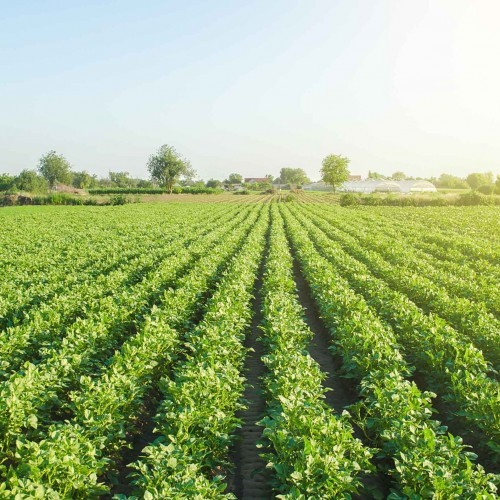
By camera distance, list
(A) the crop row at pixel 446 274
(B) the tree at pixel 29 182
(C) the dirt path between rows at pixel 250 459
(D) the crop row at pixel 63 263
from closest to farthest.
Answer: (C) the dirt path between rows at pixel 250 459 < (D) the crop row at pixel 63 263 < (A) the crop row at pixel 446 274 < (B) the tree at pixel 29 182

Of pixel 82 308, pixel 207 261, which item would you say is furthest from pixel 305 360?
pixel 207 261

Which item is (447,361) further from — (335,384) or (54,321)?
(54,321)

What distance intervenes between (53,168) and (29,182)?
1812 cm

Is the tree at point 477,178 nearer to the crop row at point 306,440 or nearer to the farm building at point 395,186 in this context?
the farm building at point 395,186

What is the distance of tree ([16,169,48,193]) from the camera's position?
88375mm

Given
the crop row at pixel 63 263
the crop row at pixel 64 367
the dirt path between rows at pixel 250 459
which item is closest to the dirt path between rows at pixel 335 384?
the dirt path between rows at pixel 250 459

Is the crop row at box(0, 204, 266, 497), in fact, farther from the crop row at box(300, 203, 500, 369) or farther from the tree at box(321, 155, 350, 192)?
the tree at box(321, 155, 350, 192)

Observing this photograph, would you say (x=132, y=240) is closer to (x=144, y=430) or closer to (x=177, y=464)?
(x=144, y=430)

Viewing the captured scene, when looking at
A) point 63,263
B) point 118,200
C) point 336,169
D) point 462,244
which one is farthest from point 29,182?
point 462,244

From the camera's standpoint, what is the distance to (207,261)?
50.8ft

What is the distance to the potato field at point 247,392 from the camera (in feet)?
14.1

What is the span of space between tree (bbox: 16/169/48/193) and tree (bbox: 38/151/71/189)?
12.4 meters

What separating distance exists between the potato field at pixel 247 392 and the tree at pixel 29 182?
8432 centimetres

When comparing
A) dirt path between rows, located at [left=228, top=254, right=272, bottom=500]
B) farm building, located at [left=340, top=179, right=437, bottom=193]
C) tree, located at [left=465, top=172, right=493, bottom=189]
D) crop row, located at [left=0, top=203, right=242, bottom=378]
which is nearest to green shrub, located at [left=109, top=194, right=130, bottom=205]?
crop row, located at [left=0, top=203, right=242, bottom=378]
